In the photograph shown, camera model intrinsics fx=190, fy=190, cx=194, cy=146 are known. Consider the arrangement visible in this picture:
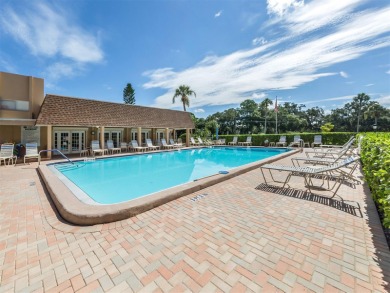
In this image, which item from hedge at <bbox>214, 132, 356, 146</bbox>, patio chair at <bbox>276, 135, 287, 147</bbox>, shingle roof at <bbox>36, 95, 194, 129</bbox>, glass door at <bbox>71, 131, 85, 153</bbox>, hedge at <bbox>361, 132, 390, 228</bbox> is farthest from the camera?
patio chair at <bbox>276, 135, 287, 147</bbox>

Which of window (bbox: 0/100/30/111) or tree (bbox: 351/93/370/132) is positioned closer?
window (bbox: 0/100/30/111)

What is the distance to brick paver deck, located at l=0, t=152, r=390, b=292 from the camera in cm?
214

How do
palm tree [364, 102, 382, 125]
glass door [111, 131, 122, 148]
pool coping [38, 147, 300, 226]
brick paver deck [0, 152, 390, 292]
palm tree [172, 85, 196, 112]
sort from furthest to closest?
palm tree [364, 102, 382, 125] < palm tree [172, 85, 196, 112] < glass door [111, 131, 122, 148] < pool coping [38, 147, 300, 226] < brick paver deck [0, 152, 390, 292]

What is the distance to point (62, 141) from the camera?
15773 mm

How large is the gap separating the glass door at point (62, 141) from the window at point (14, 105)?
3.11m

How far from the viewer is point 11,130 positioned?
46.0 ft

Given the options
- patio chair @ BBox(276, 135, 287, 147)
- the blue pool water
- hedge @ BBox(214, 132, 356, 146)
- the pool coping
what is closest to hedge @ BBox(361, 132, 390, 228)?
the pool coping

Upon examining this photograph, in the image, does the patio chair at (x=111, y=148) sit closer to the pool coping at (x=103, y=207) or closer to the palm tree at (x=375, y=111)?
the pool coping at (x=103, y=207)

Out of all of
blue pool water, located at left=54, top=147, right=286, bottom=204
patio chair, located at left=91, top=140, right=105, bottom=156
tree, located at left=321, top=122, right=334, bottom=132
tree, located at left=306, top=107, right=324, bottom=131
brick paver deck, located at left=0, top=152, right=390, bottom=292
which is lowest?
blue pool water, located at left=54, top=147, right=286, bottom=204

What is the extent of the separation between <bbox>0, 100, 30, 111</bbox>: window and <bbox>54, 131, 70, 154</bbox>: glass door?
3111 mm

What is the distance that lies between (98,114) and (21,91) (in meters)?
6.13

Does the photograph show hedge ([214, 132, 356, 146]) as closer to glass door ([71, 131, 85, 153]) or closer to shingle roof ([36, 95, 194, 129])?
shingle roof ([36, 95, 194, 129])

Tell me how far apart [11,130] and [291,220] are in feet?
61.5

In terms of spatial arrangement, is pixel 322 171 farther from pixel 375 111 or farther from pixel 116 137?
pixel 375 111
